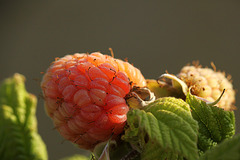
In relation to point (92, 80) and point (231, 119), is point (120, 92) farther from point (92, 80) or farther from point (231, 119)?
point (231, 119)

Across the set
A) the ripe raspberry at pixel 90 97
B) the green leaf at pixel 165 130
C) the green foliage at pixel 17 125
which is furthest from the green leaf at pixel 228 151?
the green foliage at pixel 17 125

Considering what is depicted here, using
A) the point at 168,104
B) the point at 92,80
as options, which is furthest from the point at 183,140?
the point at 92,80

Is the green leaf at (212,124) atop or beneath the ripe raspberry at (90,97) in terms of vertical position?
beneath

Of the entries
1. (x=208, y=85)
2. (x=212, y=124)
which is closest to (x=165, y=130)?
(x=212, y=124)

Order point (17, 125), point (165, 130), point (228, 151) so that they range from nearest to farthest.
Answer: point (228, 151), point (165, 130), point (17, 125)

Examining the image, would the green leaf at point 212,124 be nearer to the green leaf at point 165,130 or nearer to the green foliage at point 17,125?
the green leaf at point 165,130

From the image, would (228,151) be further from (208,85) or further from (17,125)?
(17,125)
